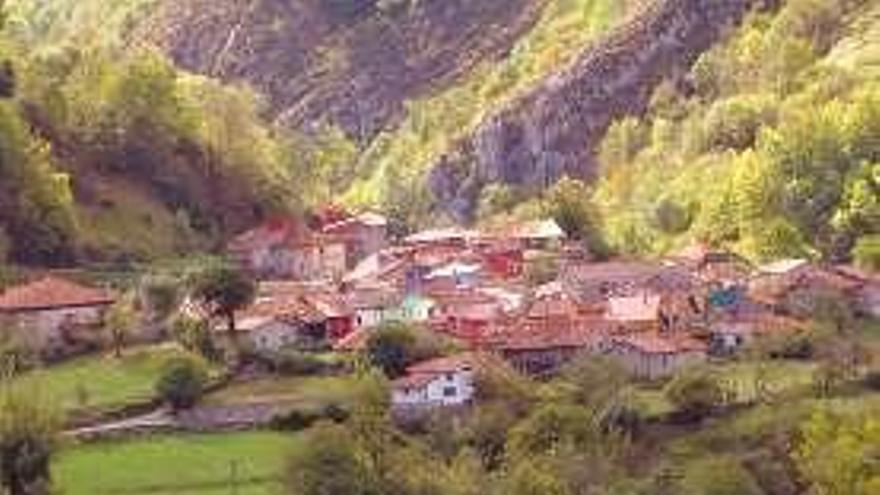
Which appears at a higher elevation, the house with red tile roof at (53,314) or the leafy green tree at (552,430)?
the house with red tile roof at (53,314)

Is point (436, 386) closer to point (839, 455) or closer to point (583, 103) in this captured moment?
point (839, 455)

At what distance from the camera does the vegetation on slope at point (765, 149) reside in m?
87.6

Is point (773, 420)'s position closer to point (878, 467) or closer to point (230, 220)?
point (878, 467)

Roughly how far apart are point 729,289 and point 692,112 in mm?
52714

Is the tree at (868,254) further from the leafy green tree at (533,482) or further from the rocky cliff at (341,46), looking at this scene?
the rocky cliff at (341,46)

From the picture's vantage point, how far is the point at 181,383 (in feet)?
187

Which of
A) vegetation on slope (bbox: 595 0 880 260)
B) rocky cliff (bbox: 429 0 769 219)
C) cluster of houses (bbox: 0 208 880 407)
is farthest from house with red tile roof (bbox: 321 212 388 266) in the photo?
rocky cliff (bbox: 429 0 769 219)

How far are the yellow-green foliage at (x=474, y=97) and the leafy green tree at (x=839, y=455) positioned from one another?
243 ft

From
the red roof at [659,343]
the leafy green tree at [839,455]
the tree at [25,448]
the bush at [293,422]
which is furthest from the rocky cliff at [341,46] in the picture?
the leafy green tree at [839,455]

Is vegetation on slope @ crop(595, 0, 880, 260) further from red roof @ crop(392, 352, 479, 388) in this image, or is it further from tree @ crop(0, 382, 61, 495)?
tree @ crop(0, 382, 61, 495)

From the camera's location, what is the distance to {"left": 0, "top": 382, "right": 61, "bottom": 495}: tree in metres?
49.7

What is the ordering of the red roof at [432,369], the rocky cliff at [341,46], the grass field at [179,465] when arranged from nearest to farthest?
the grass field at [179,465] → the red roof at [432,369] → the rocky cliff at [341,46]

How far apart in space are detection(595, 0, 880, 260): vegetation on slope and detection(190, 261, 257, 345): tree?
2598 centimetres

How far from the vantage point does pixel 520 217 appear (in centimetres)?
9944
